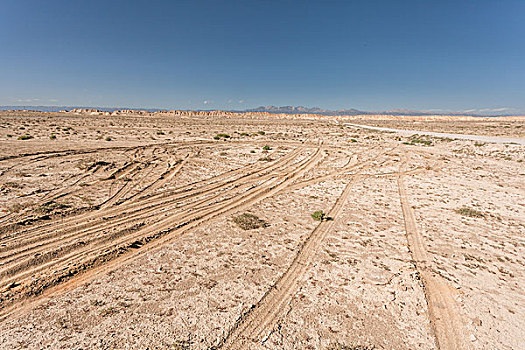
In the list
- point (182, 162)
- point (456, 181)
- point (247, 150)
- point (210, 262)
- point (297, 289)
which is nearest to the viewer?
point (297, 289)

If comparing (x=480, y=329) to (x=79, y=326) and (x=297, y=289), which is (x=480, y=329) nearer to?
(x=297, y=289)

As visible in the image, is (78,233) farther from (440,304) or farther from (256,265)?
(440,304)

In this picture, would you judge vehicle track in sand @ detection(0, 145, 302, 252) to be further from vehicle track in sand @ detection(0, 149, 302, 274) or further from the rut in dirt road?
the rut in dirt road

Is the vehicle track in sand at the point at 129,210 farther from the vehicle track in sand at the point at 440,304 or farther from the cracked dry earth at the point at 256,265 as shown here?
the vehicle track in sand at the point at 440,304

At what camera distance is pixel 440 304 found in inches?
161

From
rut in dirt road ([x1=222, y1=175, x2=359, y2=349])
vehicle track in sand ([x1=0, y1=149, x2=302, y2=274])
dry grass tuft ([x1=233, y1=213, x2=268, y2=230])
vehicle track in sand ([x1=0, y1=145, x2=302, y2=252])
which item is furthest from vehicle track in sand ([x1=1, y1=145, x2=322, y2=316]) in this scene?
rut in dirt road ([x1=222, y1=175, x2=359, y2=349])

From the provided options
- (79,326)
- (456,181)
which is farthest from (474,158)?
(79,326)

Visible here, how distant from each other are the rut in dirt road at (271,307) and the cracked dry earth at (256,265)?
0.02 meters

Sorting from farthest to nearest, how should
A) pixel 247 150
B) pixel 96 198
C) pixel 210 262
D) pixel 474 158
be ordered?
1. pixel 247 150
2. pixel 474 158
3. pixel 96 198
4. pixel 210 262

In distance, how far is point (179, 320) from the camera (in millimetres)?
3701

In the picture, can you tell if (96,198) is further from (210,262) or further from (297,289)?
(297,289)

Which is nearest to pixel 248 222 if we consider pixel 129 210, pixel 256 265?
pixel 256 265

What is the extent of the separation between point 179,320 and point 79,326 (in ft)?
4.72

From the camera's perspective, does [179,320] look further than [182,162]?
No
